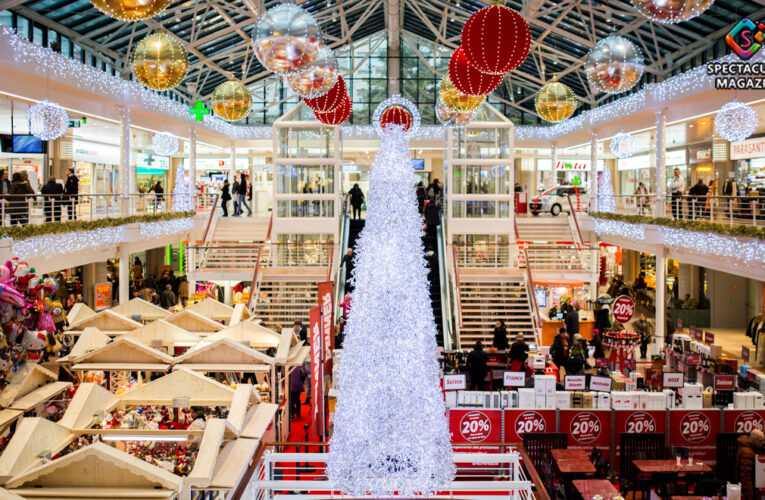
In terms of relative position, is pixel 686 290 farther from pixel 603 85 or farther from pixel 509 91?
pixel 603 85

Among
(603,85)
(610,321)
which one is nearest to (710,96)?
(610,321)

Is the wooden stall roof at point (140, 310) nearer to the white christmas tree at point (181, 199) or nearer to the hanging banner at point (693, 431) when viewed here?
the hanging banner at point (693, 431)

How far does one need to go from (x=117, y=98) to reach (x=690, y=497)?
1486 cm

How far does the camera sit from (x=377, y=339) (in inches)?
235

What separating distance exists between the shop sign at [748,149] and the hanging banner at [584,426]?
12.1 metres

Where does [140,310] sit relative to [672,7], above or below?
below

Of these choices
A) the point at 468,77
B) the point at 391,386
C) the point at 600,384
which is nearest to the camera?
the point at 391,386

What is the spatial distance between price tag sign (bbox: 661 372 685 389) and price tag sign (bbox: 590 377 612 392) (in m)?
1.18

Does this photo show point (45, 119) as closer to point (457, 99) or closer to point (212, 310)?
point (212, 310)

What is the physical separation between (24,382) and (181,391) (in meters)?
1.70

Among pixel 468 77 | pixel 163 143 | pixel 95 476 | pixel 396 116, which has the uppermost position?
pixel 396 116

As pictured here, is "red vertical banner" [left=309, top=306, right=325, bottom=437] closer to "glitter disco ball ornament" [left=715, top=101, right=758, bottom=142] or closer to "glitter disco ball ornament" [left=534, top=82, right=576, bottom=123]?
"glitter disco ball ornament" [left=534, top=82, right=576, bottom=123]

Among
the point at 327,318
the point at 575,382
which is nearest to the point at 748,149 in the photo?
the point at 575,382

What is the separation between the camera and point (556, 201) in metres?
26.0
